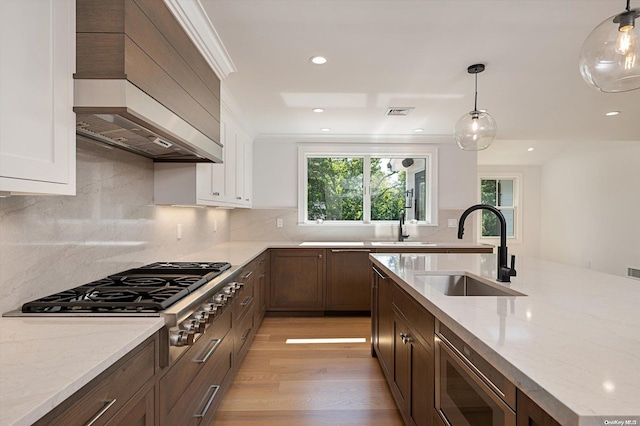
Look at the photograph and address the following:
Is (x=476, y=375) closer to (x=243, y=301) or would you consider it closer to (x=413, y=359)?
(x=413, y=359)

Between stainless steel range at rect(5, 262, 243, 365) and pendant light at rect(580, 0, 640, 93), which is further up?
pendant light at rect(580, 0, 640, 93)

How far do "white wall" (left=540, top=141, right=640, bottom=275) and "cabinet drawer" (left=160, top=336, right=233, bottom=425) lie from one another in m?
6.79

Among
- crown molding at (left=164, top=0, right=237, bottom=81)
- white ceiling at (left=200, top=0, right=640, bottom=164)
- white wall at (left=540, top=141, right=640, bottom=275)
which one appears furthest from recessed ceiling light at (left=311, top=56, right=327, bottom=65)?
white wall at (left=540, top=141, right=640, bottom=275)

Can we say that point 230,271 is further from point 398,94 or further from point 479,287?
point 398,94

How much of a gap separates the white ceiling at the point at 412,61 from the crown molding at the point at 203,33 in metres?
0.04

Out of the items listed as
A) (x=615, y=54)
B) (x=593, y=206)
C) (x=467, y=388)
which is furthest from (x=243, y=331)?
(x=593, y=206)

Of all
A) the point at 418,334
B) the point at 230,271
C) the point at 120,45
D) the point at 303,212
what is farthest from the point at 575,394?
the point at 303,212

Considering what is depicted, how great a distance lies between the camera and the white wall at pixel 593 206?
603 centimetres

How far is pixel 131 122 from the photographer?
141 centimetres

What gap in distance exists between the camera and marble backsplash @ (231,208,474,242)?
481 centimetres

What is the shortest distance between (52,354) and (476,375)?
1162 mm

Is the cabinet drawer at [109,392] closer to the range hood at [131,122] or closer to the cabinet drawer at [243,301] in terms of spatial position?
the range hood at [131,122]

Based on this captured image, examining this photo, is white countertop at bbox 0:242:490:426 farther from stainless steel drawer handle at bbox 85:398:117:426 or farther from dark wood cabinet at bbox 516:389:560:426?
dark wood cabinet at bbox 516:389:560:426

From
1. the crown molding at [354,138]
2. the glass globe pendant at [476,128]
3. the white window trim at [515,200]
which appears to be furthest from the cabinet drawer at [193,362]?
the white window trim at [515,200]
